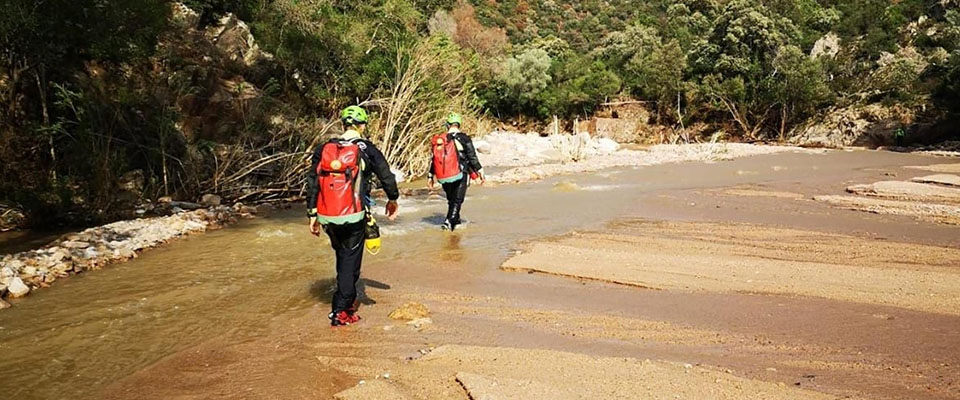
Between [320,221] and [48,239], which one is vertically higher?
[320,221]

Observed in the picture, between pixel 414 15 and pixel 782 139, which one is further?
pixel 782 139

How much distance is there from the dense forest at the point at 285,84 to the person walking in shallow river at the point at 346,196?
24.0 ft

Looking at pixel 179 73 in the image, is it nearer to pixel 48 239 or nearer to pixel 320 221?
pixel 48 239

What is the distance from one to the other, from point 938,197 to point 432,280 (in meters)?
10.5

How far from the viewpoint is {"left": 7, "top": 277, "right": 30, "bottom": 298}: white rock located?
6391mm

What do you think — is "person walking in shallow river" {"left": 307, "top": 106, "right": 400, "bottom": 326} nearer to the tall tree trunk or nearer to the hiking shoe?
the hiking shoe

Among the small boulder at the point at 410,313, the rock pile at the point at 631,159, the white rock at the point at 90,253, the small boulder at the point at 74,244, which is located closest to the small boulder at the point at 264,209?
the small boulder at the point at 74,244

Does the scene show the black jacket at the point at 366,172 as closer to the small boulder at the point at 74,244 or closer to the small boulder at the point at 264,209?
the small boulder at the point at 74,244

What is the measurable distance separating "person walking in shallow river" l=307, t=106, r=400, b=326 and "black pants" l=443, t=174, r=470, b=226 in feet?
14.2

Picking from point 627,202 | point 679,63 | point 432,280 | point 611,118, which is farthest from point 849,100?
point 432,280

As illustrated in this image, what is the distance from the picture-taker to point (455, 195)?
1000 cm

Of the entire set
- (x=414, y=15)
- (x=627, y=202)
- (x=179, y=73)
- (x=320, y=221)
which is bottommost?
(x=627, y=202)

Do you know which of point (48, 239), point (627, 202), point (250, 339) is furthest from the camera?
point (627, 202)

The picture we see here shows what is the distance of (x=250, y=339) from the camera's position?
5.03 metres
